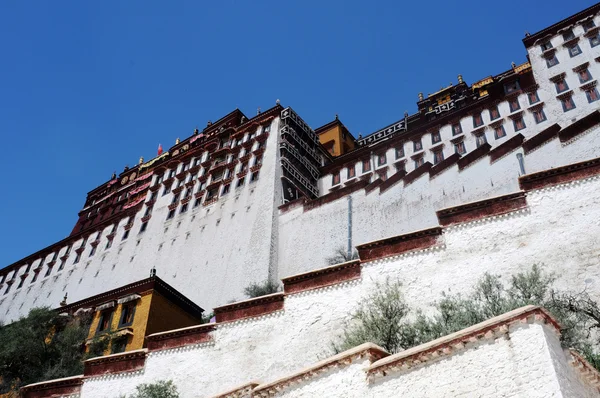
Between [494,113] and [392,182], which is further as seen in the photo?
[494,113]

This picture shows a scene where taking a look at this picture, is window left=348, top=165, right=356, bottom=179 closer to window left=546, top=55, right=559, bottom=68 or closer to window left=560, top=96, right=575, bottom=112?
window left=560, top=96, right=575, bottom=112

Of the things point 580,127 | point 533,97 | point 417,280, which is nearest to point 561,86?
point 533,97

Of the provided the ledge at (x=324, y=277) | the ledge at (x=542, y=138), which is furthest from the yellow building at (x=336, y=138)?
the ledge at (x=324, y=277)

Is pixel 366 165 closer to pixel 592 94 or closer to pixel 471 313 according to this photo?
pixel 592 94

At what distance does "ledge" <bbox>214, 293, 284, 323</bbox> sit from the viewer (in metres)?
13.6

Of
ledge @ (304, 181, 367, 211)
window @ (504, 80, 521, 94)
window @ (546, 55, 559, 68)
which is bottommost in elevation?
ledge @ (304, 181, 367, 211)

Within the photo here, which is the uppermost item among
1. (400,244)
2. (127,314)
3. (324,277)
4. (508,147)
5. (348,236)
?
(508,147)

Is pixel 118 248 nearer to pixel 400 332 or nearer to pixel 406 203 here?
pixel 406 203

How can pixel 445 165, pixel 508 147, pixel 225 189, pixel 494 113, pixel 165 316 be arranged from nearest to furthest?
pixel 165 316 → pixel 508 147 → pixel 445 165 → pixel 494 113 → pixel 225 189

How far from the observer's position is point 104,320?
2089 cm

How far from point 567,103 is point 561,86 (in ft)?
4.52

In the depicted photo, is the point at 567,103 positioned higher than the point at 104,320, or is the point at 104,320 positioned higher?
the point at 567,103

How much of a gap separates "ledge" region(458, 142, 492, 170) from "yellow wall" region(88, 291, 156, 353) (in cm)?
1422

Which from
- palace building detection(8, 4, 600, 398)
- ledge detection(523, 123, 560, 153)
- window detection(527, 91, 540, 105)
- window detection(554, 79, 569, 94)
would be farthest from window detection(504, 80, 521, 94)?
ledge detection(523, 123, 560, 153)
